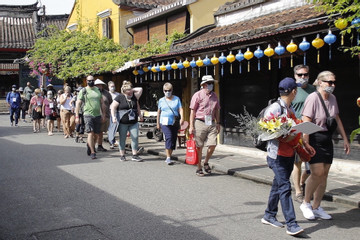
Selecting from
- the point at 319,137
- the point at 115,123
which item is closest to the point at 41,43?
the point at 115,123

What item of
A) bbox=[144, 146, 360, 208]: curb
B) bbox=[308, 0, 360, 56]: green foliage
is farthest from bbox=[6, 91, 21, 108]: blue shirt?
bbox=[308, 0, 360, 56]: green foliage


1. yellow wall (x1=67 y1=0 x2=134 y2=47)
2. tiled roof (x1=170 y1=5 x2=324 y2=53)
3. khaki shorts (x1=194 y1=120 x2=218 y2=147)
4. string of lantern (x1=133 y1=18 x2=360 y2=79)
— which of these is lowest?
khaki shorts (x1=194 y1=120 x2=218 y2=147)

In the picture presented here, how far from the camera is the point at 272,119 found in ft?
16.5

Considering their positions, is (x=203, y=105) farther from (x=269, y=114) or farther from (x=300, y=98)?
(x=269, y=114)

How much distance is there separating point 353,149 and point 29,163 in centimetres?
739

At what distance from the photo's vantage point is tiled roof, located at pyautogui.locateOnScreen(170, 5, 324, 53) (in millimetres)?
8844

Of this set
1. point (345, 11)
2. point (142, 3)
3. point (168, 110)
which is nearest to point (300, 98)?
point (345, 11)

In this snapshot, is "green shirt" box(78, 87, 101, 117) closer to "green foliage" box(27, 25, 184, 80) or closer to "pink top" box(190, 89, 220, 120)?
"pink top" box(190, 89, 220, 120)

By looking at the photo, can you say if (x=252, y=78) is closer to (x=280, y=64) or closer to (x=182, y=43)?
(x=280, y=64)

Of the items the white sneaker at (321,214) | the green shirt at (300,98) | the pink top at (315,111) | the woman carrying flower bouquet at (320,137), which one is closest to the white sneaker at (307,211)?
the woman carrying flower bouquet at (320,137)

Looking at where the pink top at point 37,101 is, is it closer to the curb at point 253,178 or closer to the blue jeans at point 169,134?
the curb at point 253,178

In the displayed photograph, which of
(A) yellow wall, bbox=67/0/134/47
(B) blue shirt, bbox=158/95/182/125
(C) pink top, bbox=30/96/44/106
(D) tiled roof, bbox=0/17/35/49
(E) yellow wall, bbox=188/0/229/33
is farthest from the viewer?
(D) tiled roof, bbox=0/17/35/49

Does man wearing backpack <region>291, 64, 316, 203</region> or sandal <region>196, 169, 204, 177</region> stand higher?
man wearing backpack <region>291, 64, 316, 203</region>

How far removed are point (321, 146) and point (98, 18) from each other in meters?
20.9
